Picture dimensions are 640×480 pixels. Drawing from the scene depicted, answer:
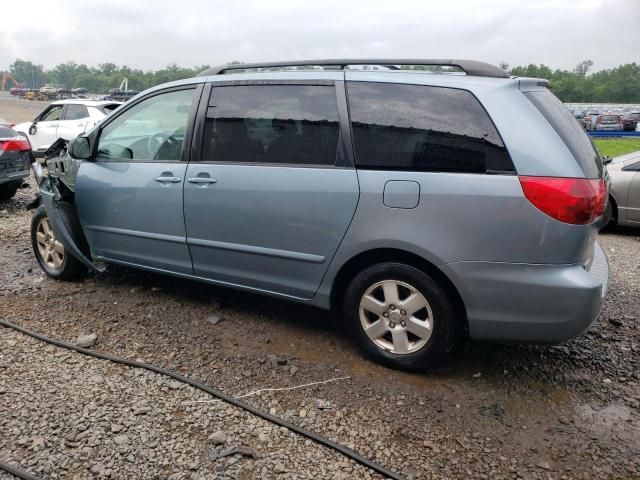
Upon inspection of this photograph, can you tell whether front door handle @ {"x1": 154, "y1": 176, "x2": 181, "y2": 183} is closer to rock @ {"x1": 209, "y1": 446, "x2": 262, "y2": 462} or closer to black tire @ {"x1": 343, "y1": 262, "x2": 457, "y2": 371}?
black tire @ {"x1": 343, "y1": 262, "x2": 457, "y2": 371}

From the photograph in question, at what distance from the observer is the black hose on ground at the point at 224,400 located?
2461 millimetres

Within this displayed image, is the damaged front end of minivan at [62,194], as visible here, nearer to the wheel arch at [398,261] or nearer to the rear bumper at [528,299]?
the wheel arch at [398,261]

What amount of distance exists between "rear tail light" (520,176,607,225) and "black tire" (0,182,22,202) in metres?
7.80

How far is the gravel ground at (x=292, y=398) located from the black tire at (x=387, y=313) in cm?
11

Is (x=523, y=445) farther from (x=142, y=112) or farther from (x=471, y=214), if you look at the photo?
(x=142, y=112)

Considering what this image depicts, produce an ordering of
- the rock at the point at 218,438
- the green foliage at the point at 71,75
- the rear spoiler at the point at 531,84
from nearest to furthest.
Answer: the rock at the point at 218,438 < the rear spoiler at the point at 531,84 < the green foliage at the point at 71,75

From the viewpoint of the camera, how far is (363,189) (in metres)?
3.13

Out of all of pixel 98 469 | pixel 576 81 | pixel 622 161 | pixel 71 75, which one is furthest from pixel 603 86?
pixel 71 75

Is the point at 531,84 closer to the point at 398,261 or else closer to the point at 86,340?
the point at 398,261

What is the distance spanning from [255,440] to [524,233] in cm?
171

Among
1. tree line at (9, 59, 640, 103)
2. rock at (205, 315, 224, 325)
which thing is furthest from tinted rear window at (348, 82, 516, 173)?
tree line at (9, 59, 640, 103)

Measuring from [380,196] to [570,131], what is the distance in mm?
1124

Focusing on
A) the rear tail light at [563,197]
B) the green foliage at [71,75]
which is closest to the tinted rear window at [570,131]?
the rear tail light at [563,197]

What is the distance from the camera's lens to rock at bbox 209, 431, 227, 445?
8.57 ft
